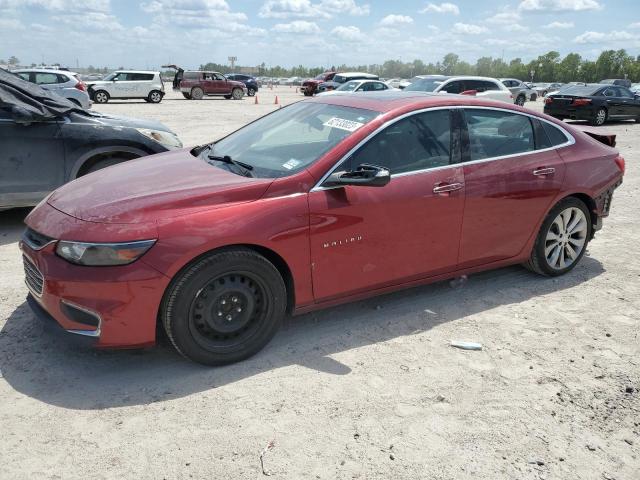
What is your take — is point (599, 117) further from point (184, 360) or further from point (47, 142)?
point (184, 360)

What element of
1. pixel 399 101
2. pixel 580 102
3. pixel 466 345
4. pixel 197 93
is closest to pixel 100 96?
pixel 197 93

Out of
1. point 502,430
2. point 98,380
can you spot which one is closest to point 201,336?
point 98,380

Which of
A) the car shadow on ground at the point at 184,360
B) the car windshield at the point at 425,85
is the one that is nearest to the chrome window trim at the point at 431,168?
the car shadow on ground at the point at 184,360

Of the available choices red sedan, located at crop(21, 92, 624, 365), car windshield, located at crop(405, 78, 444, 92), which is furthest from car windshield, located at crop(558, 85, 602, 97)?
red sedan, located at crop(21, 92, 624, 365)

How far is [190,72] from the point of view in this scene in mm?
30656

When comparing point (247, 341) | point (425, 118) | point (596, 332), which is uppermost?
point (425, 118)

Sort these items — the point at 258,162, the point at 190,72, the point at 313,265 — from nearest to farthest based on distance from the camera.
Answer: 1. the point at 313,265
2. the point at 258,162
3. the point at 190,72

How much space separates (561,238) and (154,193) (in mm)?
3458

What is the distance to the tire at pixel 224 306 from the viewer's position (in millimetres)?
3061

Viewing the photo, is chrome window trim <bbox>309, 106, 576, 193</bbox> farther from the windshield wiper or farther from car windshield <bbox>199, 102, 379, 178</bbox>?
the windshield wiper

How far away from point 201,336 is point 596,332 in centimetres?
276

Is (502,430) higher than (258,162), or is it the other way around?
(258,162)

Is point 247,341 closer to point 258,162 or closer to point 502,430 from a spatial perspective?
point 258,162

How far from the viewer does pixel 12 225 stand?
609 cm
